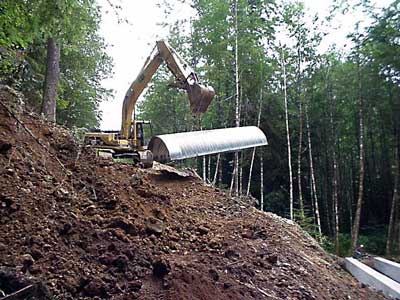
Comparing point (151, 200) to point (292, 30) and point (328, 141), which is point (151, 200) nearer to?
point (292, 30)

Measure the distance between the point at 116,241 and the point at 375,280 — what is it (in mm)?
2320

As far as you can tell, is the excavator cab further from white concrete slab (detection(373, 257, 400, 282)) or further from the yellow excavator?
white concrete slab (detection(373, 257, 400, 282))

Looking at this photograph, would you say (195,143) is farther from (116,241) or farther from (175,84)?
(116,241)

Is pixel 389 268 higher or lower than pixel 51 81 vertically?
lower

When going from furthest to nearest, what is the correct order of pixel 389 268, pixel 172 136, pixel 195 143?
pixel 172 136, pixel 195 143, pixel 389 268

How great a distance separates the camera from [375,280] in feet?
11.4

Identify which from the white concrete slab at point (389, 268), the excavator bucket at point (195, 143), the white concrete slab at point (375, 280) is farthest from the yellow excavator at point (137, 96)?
the white concrete slab at point (389, 268)

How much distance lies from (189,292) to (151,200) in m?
1.33

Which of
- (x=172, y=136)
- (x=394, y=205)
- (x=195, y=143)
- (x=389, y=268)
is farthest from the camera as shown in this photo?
(x=394, y=205)

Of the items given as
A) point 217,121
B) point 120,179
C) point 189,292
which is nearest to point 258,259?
point 189,292

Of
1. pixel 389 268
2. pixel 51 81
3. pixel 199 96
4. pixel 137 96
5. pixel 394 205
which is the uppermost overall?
pixel 51 81

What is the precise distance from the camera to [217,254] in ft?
9.39

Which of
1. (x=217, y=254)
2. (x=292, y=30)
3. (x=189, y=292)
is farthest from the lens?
(x=292, y=30)

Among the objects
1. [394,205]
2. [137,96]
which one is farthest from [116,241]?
[394,205]
